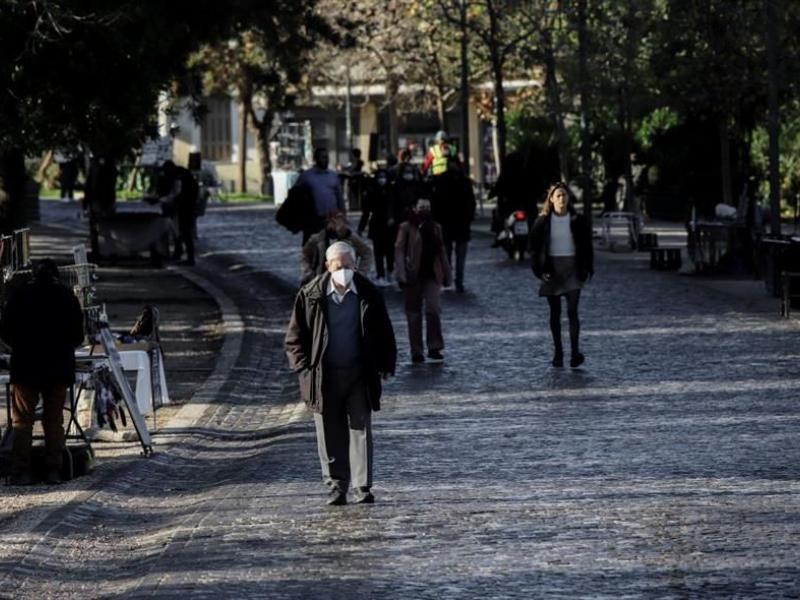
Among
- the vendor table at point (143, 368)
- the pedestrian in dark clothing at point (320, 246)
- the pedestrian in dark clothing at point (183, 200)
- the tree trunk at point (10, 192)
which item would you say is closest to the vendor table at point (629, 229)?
the pedestrian in dark clothing at point (183, 200)

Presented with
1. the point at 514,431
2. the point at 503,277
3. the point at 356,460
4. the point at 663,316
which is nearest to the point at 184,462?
the point at 514,431

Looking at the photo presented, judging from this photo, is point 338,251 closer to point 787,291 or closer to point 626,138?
point 787,291

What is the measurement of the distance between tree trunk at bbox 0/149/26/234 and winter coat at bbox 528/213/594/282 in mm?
10757

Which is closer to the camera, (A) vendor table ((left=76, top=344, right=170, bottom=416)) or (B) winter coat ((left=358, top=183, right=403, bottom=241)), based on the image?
(A) vendor table ((left=76, top=344, right=170, bottom=416))

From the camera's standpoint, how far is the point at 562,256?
20797 millimetres

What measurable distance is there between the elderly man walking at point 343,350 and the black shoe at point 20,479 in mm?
2767

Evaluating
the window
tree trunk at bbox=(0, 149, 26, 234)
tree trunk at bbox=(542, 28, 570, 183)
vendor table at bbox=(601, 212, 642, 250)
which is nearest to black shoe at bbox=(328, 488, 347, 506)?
tree trunk at bbox=(0, 149, 26, 234)

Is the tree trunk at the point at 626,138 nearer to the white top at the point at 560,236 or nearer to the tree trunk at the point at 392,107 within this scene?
the white top at the point at 560,236

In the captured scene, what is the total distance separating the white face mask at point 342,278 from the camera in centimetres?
1307

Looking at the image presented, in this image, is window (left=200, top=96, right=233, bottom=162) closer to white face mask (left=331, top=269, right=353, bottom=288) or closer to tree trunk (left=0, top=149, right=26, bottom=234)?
tree trunk (left=0, top=149, right=26, bottom=234)

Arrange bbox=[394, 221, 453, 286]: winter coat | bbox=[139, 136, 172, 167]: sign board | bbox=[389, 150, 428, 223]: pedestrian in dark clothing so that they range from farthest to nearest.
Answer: bbox=[139, 136, 172, 167]: sign board → bbox=[389, 150, 428, 223]: pedestrian in dark clothing → bbox=[394, 221, 453, 286]: winter coat

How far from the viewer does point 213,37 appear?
30.8 meters

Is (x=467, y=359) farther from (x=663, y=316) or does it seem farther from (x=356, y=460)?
(x=356, y=460)

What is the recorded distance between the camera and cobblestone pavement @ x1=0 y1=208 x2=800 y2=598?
1066cm
